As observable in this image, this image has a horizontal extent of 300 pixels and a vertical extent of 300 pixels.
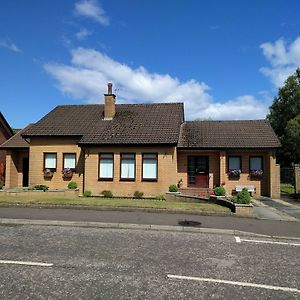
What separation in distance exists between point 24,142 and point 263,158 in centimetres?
1733

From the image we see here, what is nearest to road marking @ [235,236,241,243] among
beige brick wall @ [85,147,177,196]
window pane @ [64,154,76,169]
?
beige brick wall @ [85,147,177,196]

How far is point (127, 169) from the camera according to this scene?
23.5 m

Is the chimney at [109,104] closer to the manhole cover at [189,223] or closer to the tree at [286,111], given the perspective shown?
the manhole cover at [189,223]

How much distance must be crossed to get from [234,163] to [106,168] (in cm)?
843

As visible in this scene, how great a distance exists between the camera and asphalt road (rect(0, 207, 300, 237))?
12.3m

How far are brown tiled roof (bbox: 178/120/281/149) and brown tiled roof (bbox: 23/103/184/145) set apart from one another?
158cm

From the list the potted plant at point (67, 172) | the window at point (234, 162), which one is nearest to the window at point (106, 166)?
the potted plant at point (67, 172)

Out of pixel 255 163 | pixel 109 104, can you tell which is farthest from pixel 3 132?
pixel 255 163

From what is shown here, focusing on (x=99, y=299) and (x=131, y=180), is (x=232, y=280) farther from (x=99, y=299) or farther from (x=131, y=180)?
(x=131, y=180)

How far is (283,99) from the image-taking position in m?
46.7

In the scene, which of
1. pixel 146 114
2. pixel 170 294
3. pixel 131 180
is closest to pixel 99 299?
pixel 170 294

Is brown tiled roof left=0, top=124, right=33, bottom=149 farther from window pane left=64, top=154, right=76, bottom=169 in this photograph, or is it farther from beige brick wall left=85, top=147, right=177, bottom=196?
beige brick wall left=85, top=147, right=177, bottom=196

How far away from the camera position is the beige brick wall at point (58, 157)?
24734mm

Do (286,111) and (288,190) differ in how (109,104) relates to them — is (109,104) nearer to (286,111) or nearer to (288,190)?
(288,190)
